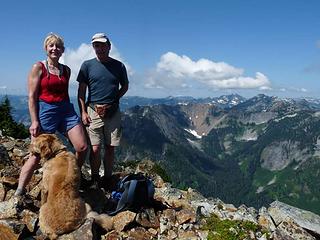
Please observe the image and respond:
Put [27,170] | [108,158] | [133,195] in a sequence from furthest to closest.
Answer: [108,158] → [133,195] → [27,170]

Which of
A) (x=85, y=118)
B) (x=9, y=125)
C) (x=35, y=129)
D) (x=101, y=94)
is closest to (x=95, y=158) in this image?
(x=85, y=118)

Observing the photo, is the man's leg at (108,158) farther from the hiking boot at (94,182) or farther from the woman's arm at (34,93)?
the woman's arm at (34,93)

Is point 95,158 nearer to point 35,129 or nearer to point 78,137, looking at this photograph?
point 78,137

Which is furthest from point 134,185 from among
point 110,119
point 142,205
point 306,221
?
point 306,221

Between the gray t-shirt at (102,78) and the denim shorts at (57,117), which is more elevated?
the gray t-shirt at (102,78)

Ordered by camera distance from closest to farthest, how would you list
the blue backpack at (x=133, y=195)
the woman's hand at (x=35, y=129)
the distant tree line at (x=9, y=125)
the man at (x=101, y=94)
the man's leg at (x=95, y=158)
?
the woman's hand at (x=35, y=129), the man at (x=101, y=94), the blue backpack at (x=133, y=195), the man's leg at (x=95, y=158), the distant tree line at (x=9, y=125)

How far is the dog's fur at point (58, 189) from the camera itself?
924cm

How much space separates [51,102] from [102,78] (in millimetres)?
1698

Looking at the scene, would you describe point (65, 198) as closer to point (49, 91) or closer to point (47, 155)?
point (47, 155)

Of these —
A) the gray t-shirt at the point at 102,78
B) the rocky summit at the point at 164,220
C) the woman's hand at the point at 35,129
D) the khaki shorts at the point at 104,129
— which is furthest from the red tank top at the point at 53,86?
the rocky summit at the point at 164,220

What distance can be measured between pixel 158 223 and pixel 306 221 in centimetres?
439

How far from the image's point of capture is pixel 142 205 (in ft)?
38.1

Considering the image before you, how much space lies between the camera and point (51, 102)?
9781mm

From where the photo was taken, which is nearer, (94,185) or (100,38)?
(100,38)
